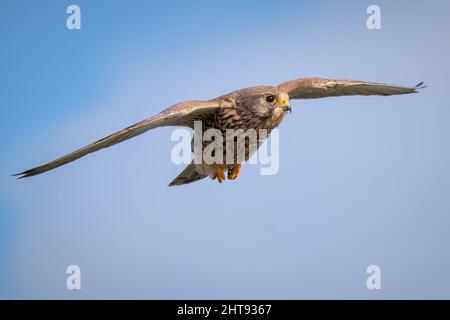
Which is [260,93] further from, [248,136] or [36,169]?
[36,169]

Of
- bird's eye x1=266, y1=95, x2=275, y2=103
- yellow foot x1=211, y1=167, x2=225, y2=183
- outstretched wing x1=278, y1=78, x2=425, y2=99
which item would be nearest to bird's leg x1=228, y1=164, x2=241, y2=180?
yellow foot x1=211, y1=167, x2=225, y2=183

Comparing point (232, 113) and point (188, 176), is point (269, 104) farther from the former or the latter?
point (188, 176)

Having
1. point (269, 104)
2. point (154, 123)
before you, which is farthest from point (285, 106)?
point (154, 123)

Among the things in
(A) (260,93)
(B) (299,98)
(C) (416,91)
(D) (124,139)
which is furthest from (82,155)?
(C) (416,91)

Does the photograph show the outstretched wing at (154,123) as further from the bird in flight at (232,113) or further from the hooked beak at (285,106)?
the hooked beak at (285,106)

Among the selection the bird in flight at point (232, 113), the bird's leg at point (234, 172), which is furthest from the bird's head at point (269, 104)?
the bird's leg at point (234, 172)

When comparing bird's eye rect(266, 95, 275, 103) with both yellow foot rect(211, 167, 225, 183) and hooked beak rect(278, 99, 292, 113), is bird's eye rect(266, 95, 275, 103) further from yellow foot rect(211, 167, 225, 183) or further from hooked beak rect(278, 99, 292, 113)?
yellow foot rect(211, 167, 225, 183)
